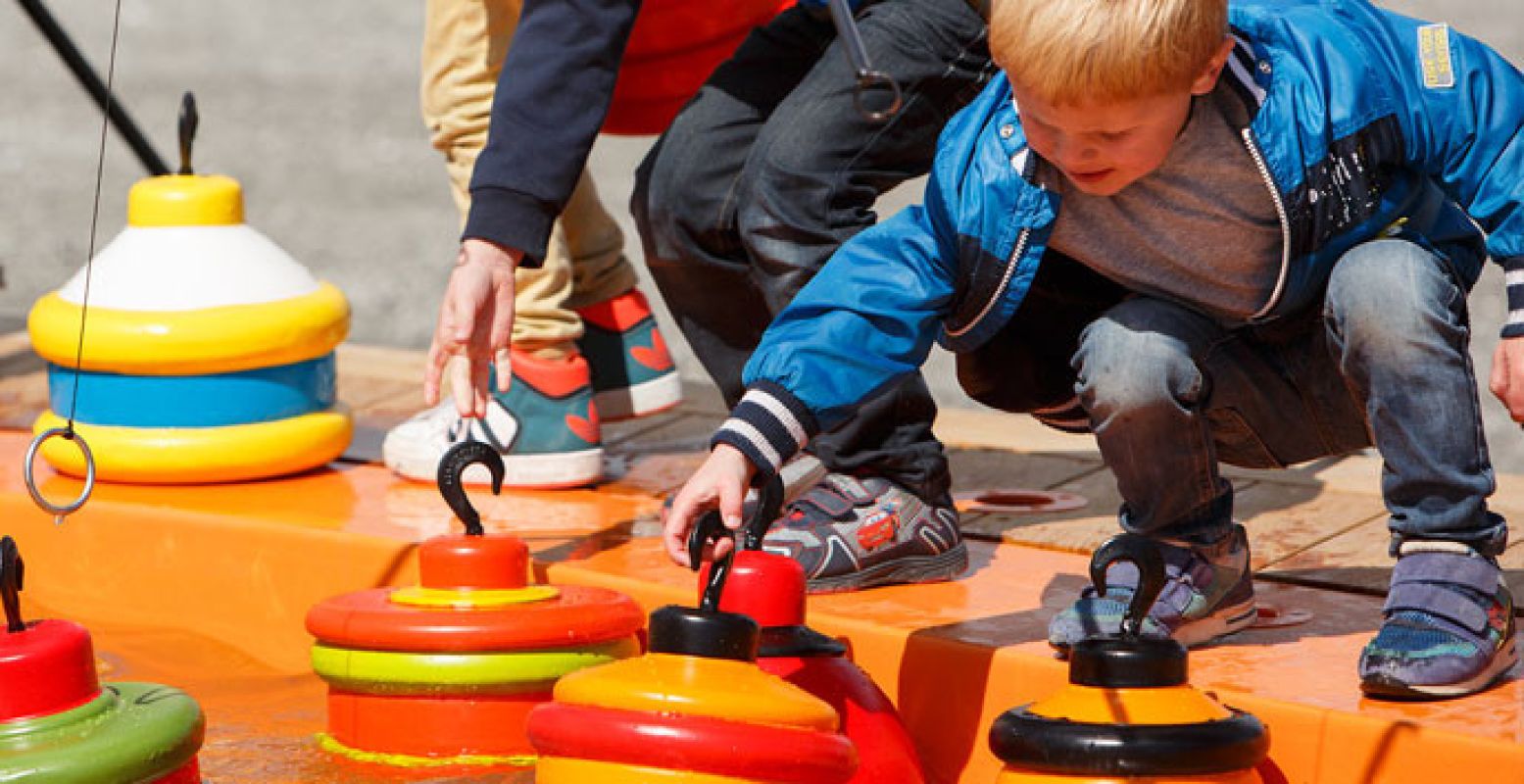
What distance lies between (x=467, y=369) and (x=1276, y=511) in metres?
1.13

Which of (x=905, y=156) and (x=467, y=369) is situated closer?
(x=467, y=369)

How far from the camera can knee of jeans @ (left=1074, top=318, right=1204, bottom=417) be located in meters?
2.15

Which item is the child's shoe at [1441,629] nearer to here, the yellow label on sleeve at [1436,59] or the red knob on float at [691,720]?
the yellow label on sleeve at [1436,59]

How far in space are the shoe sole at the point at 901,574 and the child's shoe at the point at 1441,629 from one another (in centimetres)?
58

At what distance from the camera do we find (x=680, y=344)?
472cm

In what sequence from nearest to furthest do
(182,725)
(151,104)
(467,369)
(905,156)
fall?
(182,725), (467,369), (905,156), (151,104)

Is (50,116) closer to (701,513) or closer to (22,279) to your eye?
(22,279)

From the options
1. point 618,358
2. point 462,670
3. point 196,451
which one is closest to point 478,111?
point 618,358

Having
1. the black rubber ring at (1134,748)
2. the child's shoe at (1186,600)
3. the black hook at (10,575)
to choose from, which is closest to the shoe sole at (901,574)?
the child's shoe at (1186,600)

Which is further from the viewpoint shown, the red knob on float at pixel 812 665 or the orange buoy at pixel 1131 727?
the red knob on float at pixel 812 665

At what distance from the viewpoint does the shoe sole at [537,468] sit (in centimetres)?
304

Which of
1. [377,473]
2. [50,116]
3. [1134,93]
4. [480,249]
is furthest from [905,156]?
[50,116]

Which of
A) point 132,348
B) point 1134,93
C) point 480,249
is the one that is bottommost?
point 132,348

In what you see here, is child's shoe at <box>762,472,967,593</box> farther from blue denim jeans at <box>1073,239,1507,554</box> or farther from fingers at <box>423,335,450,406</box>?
fingers at <box>423,335,450,406</box>
